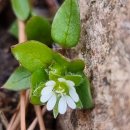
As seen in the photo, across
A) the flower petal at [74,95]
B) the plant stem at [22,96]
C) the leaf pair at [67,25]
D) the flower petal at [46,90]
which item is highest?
the leaf pair at [67,25]

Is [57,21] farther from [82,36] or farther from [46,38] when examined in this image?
[46,38]

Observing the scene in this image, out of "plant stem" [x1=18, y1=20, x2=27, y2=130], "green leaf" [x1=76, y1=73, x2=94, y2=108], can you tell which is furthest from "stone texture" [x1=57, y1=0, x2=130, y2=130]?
"plant stem" [x1=18, y1=20, x2=27, y2=130]

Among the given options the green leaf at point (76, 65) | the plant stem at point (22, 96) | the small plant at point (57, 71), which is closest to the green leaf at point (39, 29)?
the plant stem at point (22, 96)

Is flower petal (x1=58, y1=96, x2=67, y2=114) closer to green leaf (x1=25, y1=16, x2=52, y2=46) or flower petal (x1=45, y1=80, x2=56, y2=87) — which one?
flower petal (x1=45, y1=80, x2=56, y2=87)

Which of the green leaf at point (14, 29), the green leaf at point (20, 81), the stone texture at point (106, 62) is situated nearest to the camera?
the stone texture at point (106, 62)

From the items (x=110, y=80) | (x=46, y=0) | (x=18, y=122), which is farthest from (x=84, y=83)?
(x=46, y=0)

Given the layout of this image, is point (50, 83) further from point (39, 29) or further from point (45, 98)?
point (39, 29)

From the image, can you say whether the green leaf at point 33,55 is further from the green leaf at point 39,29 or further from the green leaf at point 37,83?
the green leaf at point 39,29
